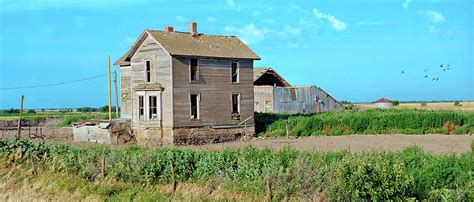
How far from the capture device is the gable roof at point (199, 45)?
34.0m

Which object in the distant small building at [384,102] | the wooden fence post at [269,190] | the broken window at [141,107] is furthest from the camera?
the distant small building at [384,102]

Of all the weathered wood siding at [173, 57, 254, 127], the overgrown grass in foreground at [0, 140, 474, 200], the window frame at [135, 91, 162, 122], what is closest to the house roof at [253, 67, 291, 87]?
the weathered wood siding at [173, 57, 254, 127]

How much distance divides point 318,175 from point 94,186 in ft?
22.1

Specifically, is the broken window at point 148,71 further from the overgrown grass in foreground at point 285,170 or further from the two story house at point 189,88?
the overgrown grass in foreground at point 285,170

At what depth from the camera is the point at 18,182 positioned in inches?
754

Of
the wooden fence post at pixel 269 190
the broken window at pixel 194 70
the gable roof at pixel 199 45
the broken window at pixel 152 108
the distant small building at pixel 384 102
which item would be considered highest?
the gable roof at pixel 199 45

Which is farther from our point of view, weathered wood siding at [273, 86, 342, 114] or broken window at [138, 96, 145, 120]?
weathered wood siding at [273, 86, 342, 114]

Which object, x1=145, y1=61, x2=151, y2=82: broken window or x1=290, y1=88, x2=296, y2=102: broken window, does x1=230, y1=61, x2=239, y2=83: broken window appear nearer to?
x1=145, y1=61, x2=151, y2=82: broken window

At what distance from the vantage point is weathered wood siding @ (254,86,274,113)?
148 ft

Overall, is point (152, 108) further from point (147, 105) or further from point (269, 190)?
point (269, 190)

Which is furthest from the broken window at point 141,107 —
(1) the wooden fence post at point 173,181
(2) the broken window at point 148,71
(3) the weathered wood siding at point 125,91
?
(1) the wooden fence post at point 173,181

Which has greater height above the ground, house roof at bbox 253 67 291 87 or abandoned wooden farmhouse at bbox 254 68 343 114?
house roof at bbox 253 67 291 87

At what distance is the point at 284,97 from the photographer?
149ft

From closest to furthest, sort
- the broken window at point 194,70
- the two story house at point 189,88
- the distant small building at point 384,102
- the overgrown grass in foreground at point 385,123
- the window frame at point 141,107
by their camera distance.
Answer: the two story house at point 189,88 < the broken window at point 194,70 < the window frame at point 141,107 < the overgrown grass in foreground at point 385,123 < the distant small building at point 384,102
